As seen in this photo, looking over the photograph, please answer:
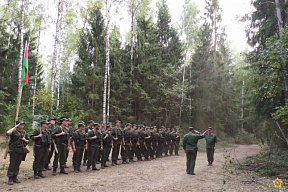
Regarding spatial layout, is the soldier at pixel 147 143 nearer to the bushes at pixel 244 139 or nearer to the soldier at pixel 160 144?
the soldier at pixel 160 144

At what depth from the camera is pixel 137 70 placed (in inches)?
851

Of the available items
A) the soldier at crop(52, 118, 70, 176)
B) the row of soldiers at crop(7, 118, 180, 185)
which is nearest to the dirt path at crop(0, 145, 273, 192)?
the soldier at crop(52, 118, 70, 176)

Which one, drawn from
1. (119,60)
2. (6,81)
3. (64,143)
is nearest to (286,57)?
(64,143)

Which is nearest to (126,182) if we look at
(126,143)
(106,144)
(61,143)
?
(61,143)

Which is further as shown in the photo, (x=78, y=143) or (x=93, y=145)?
(x=93, y=145)

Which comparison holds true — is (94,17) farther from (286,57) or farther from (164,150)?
(286,57)

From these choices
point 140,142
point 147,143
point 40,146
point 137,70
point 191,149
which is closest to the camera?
point 40,146

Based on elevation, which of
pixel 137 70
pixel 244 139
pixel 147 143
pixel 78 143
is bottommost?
pixel 244 139

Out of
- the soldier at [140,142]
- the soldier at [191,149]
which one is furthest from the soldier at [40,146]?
the soldier at [140,142]

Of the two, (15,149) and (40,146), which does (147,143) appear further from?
(15,149)

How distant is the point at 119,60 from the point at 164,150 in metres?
10.9

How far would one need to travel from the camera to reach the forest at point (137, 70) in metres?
14.3

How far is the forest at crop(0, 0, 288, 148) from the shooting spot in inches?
564

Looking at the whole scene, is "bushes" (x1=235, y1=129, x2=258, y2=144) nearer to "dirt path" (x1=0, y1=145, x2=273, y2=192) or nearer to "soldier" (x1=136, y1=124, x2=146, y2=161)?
"soldier" (x1=136, y1=124, x2=146, y2=161)
